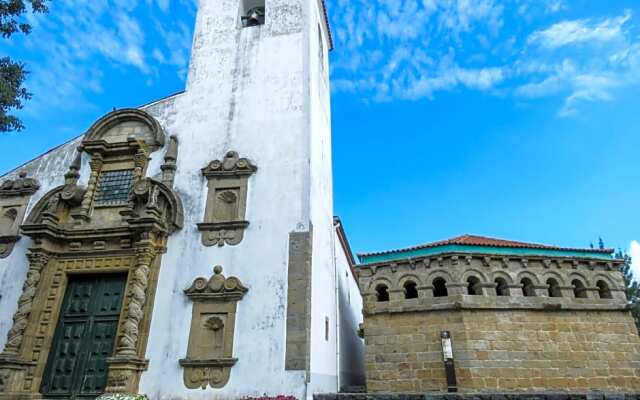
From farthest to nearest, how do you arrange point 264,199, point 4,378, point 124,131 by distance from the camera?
point 124,131 → point 264,199 → point 4,378

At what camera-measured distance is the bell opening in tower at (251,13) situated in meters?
12.6

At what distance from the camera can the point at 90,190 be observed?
1056cm

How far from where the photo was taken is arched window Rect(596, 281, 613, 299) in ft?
35.4

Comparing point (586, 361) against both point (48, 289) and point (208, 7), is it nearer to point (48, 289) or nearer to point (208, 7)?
point (48, 289)

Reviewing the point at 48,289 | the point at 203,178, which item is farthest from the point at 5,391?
the point at 203,178

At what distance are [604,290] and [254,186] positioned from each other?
977cm

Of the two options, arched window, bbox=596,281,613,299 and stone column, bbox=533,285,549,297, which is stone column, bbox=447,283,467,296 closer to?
stone column, bbox=533,285,549,297

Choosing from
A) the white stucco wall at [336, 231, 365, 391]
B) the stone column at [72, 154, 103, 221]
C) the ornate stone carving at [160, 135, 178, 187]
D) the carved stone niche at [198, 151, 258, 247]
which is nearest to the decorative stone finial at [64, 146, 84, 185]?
the stone column at [72, 154, 103, 221]

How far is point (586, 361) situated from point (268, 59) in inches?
445

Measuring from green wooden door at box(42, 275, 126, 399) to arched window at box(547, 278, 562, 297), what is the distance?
10.9 meters

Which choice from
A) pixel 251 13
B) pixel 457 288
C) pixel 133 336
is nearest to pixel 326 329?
pixel 457 288

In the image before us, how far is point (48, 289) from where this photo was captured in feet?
30.9

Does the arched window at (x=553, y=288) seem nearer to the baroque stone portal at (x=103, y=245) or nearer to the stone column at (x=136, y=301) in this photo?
the baroque stone portal at (x=103, y=245)

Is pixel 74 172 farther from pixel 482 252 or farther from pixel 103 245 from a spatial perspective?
pixel 482 252
